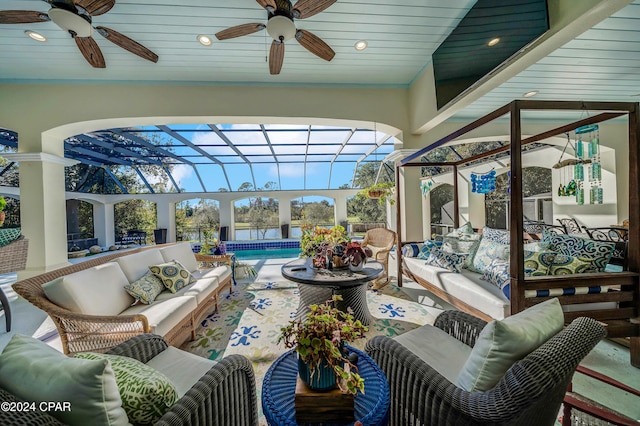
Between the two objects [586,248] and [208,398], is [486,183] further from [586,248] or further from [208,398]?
[208,398]

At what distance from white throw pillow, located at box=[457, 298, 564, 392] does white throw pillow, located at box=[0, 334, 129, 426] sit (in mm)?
1338

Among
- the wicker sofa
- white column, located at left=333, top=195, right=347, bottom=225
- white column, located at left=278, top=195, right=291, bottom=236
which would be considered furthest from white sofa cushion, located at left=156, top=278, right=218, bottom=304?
white column, located at left=333, top=195, right=347, bottom=225

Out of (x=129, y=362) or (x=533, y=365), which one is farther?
(x=129, y=362)

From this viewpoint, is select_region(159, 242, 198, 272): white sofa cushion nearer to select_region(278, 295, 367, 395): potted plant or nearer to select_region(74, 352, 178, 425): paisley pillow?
select_region(74, 352, 178, 425): paisley pillow

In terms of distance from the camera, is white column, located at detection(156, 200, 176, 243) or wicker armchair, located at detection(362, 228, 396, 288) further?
white column, located at detection(156, 200, 176, 243)

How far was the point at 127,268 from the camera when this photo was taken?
263 cm

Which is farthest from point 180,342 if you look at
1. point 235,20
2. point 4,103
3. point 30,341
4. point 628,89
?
point 628,89

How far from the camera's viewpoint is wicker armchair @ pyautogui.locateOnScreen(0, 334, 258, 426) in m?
0.69

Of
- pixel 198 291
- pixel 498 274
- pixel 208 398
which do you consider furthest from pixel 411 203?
pixel 208 398

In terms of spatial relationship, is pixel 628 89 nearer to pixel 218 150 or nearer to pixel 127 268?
pixel 127 268

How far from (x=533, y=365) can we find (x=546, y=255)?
1825mm

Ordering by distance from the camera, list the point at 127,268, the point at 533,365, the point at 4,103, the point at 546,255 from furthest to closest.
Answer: the point at 4,103 < the point at 127,268 < the point at 546,255 < the point at 533,365

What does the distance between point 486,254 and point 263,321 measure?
293 centimetres

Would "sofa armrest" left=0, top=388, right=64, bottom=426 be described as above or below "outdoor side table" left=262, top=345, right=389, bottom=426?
above
